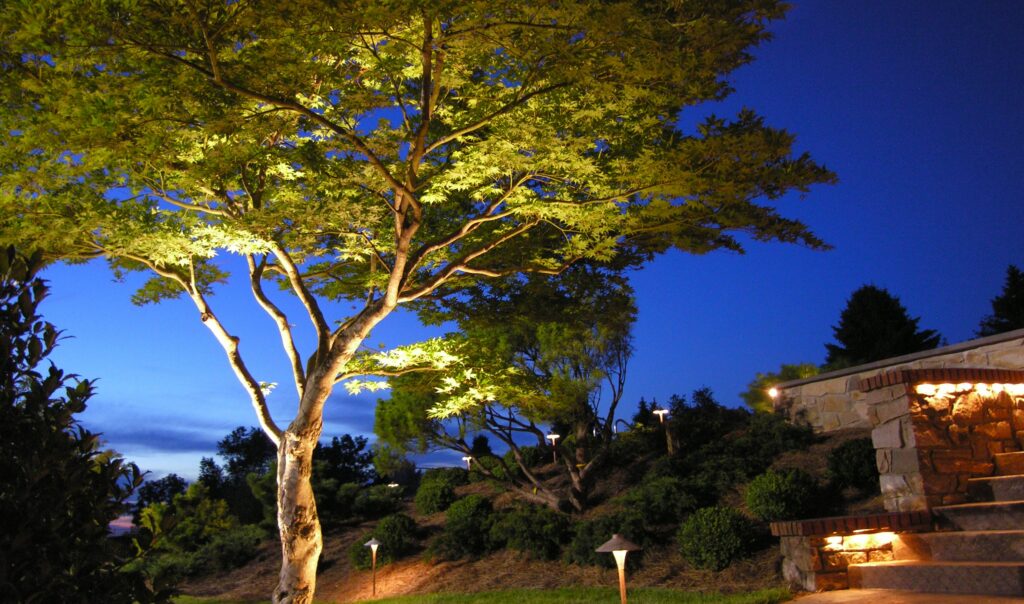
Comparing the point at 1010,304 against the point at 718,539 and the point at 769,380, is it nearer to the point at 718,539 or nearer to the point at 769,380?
the point at 769,380

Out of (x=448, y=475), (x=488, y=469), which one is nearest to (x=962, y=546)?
(x=488, y=469)

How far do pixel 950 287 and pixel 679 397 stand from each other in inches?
3870

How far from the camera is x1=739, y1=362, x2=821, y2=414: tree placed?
1614cm

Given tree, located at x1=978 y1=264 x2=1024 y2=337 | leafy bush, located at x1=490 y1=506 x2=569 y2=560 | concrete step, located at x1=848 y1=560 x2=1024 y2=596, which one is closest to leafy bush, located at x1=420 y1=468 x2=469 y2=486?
leafy bush, located at x1=490 y1=506 x2=569 y2=560

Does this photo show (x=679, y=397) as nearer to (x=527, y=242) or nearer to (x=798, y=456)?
(x=798, y=456)

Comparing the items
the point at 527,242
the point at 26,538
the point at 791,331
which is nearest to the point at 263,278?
the point at 527,242

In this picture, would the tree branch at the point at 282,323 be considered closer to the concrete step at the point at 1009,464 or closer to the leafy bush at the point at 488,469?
the leafy bush at the point at 488,469

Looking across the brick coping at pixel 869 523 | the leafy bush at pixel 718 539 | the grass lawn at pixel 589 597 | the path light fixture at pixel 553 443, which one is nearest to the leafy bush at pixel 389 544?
the grass lawn at pixel 589 597

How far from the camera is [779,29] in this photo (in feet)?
21.0

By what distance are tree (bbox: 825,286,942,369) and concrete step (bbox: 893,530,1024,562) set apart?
15730 millimetres

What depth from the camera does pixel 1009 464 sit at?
21.7ft

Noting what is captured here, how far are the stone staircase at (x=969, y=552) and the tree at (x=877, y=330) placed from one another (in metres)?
15.4

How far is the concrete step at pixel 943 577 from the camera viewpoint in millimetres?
5094

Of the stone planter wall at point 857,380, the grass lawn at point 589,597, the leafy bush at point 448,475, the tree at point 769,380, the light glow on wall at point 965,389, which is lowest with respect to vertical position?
the grass lawn at point 589,597
